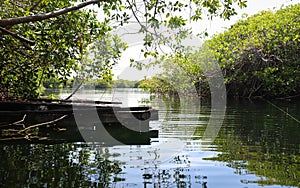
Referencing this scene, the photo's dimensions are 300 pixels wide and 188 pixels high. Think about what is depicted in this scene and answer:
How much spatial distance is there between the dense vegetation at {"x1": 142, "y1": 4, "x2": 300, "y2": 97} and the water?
44.9 feet

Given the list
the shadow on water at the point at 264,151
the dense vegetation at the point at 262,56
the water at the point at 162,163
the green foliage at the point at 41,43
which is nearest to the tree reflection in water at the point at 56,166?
the water at the point at 162,163

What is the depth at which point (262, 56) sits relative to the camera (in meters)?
20.3

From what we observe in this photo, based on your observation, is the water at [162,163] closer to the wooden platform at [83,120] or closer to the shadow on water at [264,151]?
the shadow on water at [264,151]

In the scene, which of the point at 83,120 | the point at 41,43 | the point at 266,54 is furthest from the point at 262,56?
the point at 41,43

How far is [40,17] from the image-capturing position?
5070 millimetres

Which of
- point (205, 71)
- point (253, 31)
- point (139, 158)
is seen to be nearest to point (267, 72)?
point (253, 31)

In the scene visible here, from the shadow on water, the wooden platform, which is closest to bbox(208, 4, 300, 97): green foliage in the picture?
the shadow on water

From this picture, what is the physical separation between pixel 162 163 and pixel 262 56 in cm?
1754

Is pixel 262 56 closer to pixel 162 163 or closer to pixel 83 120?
pixel 83 120

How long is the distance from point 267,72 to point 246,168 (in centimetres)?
1711

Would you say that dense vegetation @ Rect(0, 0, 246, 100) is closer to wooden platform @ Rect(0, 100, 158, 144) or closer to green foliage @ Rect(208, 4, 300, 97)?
wooden platform @ Rect(0, 100, 158, 144)

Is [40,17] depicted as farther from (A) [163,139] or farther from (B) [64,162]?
(A) [163,139]

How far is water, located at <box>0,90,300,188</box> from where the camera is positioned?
355 centimetres

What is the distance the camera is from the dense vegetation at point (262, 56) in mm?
19641
